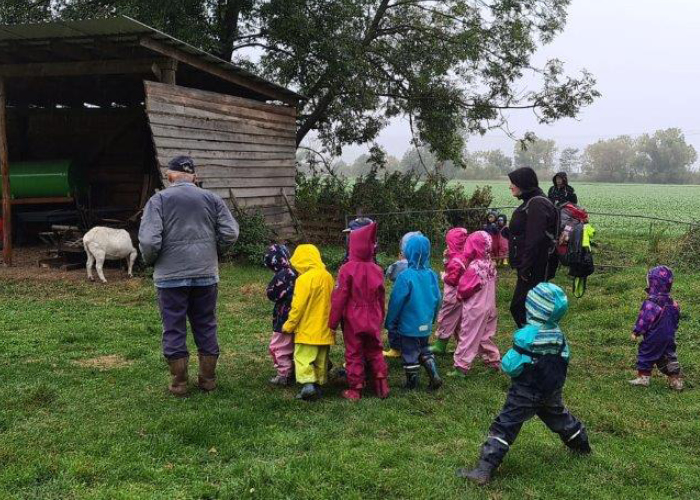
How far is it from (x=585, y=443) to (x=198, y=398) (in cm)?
299

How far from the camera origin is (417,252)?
16.9 ft

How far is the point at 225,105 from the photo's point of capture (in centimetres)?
1242

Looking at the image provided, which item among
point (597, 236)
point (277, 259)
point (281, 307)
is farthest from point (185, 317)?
point (597, 236)

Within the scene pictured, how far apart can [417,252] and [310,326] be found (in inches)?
44.9

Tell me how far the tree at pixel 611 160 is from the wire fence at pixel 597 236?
74914 millimetres

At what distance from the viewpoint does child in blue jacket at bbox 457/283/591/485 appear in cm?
360

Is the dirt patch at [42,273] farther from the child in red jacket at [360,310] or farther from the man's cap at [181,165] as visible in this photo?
the child in red jacket at [360,310]

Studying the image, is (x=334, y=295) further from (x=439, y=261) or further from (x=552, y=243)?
(x=439, y=261)

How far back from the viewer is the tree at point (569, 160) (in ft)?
353

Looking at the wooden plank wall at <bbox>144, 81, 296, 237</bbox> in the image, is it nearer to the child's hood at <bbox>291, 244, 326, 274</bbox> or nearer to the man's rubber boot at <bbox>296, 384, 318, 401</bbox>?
the child's hood at <bbox>291, 244, 326, 274</bbox>

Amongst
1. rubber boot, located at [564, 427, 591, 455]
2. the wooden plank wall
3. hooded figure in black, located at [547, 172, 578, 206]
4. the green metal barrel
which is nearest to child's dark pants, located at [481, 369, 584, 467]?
rubber boot, located at [564, 427, 591, 455]

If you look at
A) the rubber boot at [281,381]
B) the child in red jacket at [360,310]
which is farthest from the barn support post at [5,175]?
the child in red jacket at [360,310]

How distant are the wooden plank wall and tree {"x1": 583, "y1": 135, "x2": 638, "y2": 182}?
8113 cm

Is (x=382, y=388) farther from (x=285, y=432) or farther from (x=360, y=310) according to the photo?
(x=285, y=432)
